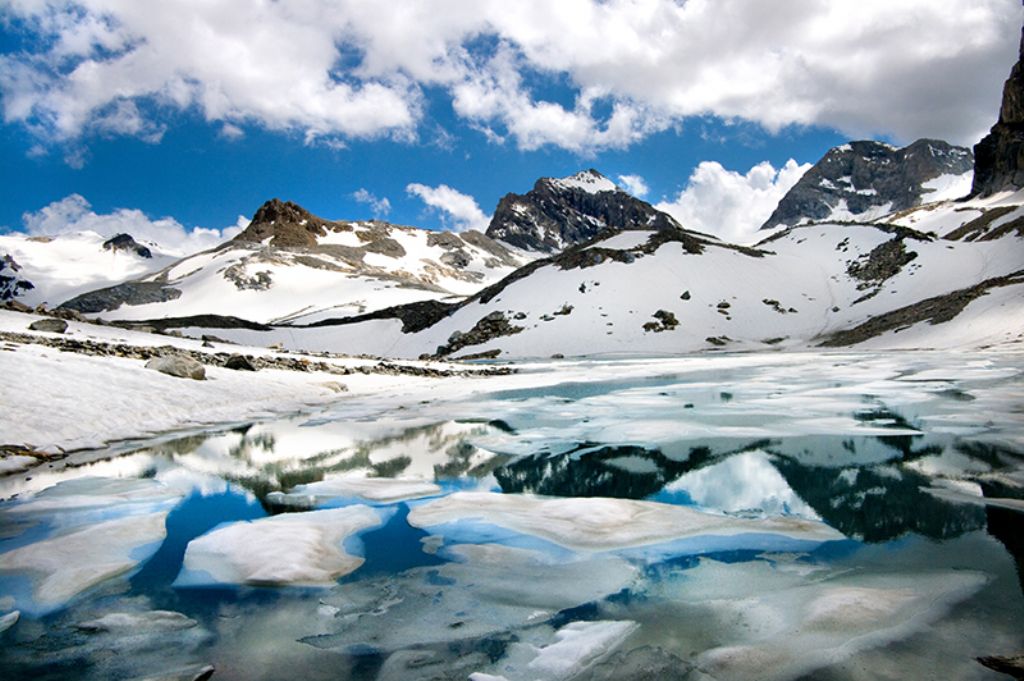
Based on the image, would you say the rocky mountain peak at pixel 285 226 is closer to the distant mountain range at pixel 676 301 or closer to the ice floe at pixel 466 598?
the distant mountain range at pixel 676 301

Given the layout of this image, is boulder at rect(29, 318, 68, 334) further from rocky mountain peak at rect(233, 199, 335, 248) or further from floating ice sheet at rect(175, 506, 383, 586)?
rocky mountain peak at rect(233, 199, 335, 248)

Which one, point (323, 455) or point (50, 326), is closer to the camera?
point (323, 455)

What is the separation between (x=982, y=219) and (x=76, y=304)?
128 m

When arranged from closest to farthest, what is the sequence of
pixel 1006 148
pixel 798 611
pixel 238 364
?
pixel 798 611 → pixel 238 364 → pixel 1006 148

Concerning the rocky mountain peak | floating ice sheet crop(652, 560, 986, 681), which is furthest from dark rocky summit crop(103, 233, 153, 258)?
floating ice sheet crop(652, 560, 986, 681)

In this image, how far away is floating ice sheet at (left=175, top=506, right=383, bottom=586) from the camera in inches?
155

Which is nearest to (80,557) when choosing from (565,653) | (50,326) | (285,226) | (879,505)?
(565,653)

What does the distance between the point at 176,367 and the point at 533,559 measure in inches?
513

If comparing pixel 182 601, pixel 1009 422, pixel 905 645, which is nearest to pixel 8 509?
pixel 182 601

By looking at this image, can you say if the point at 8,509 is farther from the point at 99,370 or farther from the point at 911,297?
the point at 911,297

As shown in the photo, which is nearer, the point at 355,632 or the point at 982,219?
the point at 355,632

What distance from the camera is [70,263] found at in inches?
6747

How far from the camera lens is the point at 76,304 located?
88188mm

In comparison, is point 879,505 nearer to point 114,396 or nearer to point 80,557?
point 80,557
